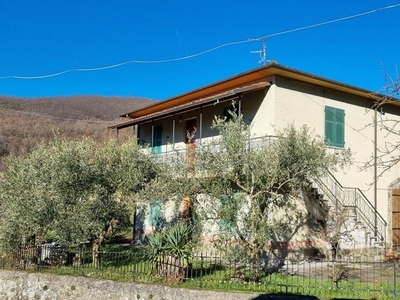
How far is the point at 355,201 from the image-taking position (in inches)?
709

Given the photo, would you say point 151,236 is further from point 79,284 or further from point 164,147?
point 164,147

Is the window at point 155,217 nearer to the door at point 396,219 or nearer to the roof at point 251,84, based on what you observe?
the roof at point 251,84

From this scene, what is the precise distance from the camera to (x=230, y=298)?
8953mm

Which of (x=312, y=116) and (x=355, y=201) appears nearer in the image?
(x=312, y=116)

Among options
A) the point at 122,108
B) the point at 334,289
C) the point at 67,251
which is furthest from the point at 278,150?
the point at 122,108

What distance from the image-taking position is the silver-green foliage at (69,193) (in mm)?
12250

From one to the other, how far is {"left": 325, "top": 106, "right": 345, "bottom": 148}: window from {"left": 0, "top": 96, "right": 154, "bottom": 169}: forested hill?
3384cm

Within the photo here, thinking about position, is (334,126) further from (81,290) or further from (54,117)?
(54,117)

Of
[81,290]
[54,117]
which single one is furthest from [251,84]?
[54,117]

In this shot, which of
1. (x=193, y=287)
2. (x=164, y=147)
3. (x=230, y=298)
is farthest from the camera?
(x=164, y=147)

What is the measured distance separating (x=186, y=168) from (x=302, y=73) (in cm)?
638

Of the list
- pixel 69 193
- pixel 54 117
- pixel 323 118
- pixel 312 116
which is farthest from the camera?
pixel 54 117

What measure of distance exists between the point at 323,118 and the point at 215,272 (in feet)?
28.9

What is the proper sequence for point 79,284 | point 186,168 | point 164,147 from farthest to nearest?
1. point 164,147
2. point 186,168
3. point 79,284
